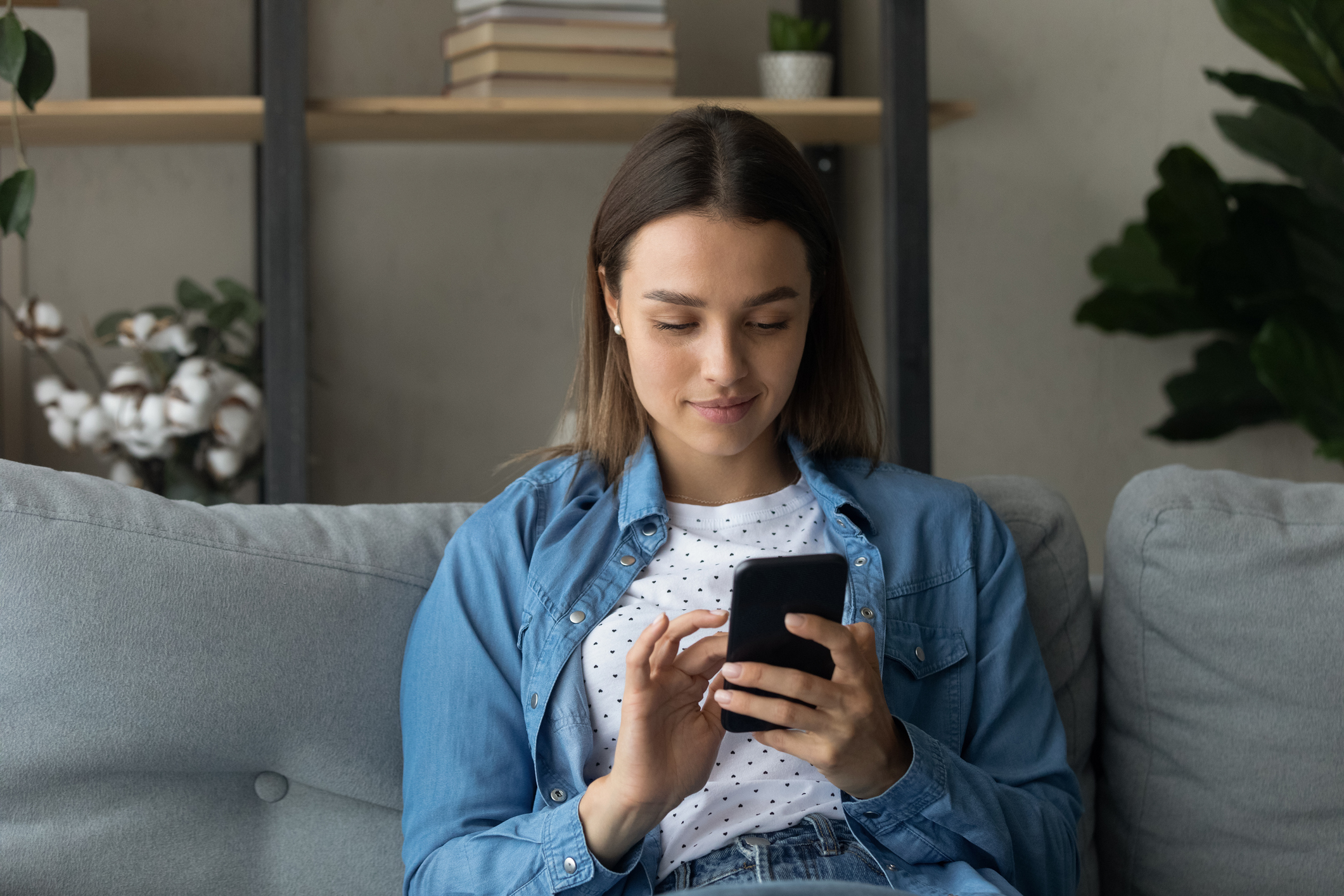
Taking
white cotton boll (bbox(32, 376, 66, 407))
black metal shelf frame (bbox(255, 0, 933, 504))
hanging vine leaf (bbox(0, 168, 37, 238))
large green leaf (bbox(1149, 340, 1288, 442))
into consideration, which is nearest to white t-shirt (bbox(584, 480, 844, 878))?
black metal shelf frame (bbox(255, 0, 933, 504))

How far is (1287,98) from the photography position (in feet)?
7.02

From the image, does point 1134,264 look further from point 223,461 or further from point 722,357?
point 223,461

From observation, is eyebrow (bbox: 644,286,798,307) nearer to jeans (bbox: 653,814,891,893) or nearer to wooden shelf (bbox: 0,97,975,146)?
jeans (bbox: 653,814,891,893)

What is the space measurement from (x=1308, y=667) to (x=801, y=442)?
1.76ft

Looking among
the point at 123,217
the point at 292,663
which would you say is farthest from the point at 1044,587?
the point at 123,217

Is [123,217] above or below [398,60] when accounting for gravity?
below

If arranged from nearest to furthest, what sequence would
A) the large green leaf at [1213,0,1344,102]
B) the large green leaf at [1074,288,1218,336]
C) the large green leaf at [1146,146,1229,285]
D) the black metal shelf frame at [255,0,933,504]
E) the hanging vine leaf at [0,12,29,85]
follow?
the hanging vine leaf at [0,12,29,85] → the black metal shelf frame at [255,0,933,504] → the large green leaf at [1213,0,1344,102] → the large green leaf at [1146,146,1229,285] → the large green leaf at [1074,288,1218,336]

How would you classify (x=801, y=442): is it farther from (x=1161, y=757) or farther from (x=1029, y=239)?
(x=1029, y=239)

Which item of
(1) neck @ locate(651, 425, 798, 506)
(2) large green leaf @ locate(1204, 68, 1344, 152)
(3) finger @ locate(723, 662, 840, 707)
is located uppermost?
(2) large green leaf @ locate(1204, 68, 1344, 152)

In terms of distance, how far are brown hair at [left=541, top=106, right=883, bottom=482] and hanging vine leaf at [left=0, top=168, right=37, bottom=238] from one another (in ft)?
2.05

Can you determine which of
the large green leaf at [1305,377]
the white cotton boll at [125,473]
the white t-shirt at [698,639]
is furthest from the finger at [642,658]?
the large green leaf at [1305,377]

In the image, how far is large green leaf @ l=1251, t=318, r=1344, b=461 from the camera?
2080mm

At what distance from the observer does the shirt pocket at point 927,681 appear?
104 cm

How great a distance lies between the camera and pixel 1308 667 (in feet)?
3.68
